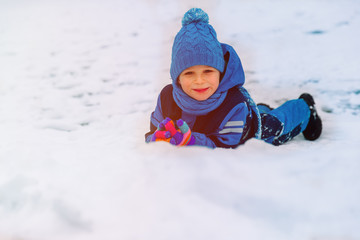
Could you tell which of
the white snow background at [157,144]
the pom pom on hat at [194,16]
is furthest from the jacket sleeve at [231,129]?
the pom pom on hat at [194,16]

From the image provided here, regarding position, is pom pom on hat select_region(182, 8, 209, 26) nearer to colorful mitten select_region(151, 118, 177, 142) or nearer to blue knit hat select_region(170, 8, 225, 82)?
blue knit hat select_region(170, 8, 225, 82)

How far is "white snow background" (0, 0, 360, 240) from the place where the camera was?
907 millimetres

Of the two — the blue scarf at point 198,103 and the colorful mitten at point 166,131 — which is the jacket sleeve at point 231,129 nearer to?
the blue scarf at point 198,103

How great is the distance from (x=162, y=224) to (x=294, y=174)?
511 mm

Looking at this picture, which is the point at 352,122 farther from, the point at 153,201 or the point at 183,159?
the point at 153,201

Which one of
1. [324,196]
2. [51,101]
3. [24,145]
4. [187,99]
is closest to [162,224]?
[324,196]

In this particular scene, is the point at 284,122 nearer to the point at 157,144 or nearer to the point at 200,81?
the point at 200,81

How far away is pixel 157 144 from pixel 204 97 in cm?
33

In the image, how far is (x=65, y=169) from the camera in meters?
1.20

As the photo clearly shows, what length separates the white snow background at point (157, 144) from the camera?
0.91 meters

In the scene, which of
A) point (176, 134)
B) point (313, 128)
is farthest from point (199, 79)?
point (313, 128)

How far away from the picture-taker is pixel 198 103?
4.72ft

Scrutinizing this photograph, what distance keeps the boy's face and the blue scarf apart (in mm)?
21

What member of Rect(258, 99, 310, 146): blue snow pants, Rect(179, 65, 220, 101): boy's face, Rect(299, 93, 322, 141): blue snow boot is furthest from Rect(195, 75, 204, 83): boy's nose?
Rect(299, 93, 322, 141): blue snow boot
